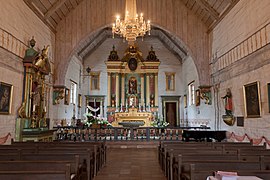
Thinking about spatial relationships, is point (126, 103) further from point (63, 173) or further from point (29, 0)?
point (63, 173)

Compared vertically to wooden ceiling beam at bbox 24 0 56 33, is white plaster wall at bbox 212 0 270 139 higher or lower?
lower

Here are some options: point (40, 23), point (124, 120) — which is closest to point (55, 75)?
point (40, 23)

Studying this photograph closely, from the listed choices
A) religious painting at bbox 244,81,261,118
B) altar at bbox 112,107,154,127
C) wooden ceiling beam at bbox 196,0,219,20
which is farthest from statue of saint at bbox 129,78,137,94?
religious painting at bbox 244,81,261,118

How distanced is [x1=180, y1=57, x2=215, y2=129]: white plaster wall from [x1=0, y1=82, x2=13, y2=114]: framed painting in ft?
27.8

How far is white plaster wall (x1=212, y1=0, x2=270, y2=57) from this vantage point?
23.7 ft

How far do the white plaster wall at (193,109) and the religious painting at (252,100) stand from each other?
3495 millimetres

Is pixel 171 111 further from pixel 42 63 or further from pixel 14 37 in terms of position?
pixel 14 37

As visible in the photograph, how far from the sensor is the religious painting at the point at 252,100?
24.0 feet

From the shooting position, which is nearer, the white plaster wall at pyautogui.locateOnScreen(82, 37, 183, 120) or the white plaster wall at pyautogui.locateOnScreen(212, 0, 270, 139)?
the white plaster wall at pyautogui.locateOnScreen(212, 0, 270, 139)

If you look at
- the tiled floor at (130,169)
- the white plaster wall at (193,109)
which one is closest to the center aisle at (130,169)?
the tiled floor at (130,169)

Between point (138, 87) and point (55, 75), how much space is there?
7.98 metres

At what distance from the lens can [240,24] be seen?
344 inches

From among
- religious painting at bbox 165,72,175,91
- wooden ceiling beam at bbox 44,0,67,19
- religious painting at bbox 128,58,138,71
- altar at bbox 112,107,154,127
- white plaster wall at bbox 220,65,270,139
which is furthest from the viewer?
religious painting at bbox 165,72,175,91

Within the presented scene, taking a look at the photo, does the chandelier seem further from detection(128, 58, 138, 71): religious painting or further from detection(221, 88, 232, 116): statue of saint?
detection(128, 58, 138, 71): religious painting
